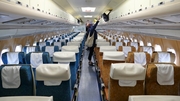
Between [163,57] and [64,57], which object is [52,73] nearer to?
[64,57]

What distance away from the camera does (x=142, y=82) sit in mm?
3482

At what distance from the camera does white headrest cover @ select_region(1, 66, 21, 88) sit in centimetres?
318

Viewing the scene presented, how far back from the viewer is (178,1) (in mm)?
2695

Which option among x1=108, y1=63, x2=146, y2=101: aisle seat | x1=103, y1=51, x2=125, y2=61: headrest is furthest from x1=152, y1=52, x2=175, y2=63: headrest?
x1=108, y1=63, x2=146, y2=101: aisle seat

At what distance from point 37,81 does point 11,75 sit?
426mm

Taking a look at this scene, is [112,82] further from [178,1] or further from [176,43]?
[176,43]

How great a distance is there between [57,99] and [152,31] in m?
6.02

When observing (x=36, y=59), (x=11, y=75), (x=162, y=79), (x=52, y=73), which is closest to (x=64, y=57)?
(x=36, y=59)

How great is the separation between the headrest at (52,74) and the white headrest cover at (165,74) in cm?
147

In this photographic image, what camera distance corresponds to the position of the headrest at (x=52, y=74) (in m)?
3.39

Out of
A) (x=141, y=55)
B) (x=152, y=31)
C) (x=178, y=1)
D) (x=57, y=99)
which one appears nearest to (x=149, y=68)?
(x=178, y=1)

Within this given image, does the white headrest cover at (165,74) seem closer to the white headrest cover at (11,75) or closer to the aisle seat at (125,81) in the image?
the aisle seat at (125,81)

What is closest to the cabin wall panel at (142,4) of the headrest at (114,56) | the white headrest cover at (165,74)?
the headrest at (114,56)

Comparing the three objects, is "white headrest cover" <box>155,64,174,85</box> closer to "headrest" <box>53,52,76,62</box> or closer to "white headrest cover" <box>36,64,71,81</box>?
"white headrest cover" <box>36,64,71,81</box>
